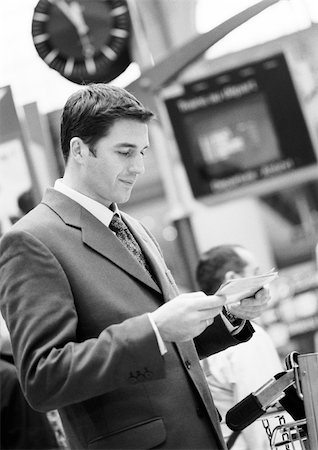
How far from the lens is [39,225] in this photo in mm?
2176

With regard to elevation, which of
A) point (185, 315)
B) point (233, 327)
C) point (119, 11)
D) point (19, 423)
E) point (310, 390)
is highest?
point (119, 11)

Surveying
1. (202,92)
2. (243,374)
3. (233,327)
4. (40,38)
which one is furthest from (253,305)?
(202,92)

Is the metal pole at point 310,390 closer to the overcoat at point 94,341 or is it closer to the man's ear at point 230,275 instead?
the overcoat at point 94,341

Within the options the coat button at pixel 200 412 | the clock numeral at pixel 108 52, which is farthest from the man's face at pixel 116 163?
the clock numeral at pixel 108 52

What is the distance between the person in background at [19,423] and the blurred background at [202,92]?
1544mm

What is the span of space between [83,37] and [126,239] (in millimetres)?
4274

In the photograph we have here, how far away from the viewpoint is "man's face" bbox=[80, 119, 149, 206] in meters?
2.26

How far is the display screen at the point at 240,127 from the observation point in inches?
287

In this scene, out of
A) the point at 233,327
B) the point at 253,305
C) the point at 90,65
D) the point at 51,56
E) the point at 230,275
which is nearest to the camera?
the point at 253,305

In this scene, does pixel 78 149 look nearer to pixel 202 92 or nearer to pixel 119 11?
pixel 119 11

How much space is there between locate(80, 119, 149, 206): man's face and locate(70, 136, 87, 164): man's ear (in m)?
0.01

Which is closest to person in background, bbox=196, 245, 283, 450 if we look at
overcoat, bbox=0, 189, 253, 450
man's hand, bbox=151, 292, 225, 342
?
overcoat, bbox=0, 189, 253, 450

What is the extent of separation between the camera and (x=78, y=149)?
228 centimetres

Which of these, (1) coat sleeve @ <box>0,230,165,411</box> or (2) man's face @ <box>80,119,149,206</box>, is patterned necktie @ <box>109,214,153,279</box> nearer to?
(2) man's face @ <box>80,119,149,206</box>
